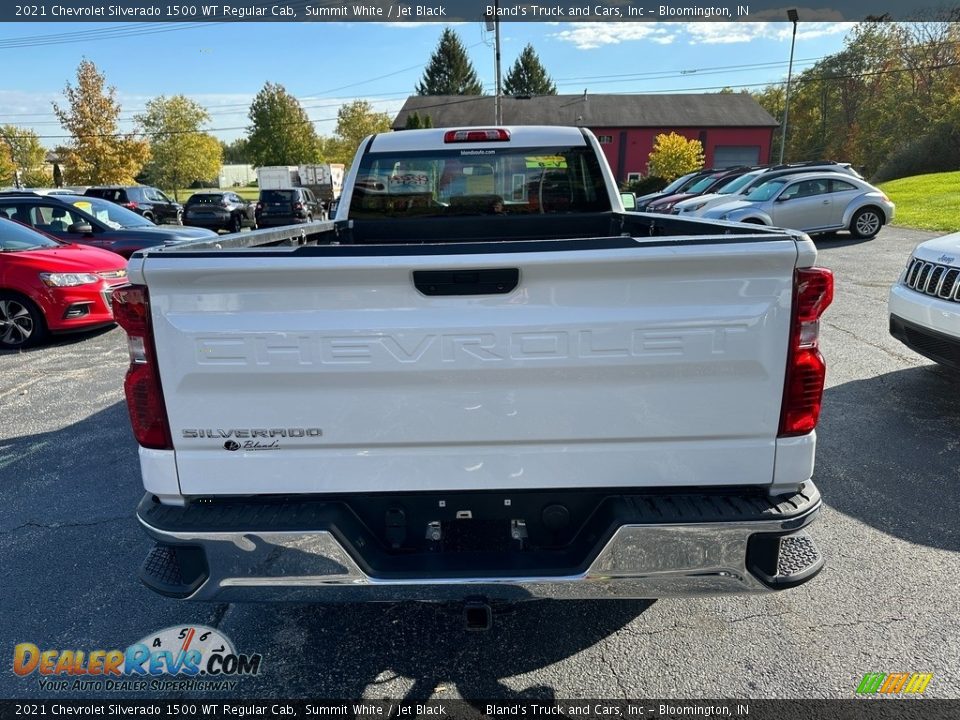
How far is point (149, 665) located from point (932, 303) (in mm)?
5862

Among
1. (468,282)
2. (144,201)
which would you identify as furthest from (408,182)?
(144,201)

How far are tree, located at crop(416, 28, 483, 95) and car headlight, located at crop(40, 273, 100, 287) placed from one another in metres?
79.9

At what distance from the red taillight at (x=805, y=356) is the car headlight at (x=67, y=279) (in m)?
8.45

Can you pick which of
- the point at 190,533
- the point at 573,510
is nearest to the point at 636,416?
the point at 573,510

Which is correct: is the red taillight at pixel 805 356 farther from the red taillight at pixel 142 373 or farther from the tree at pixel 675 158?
the tree at pixel 675 158

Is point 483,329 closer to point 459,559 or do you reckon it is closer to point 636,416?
point 636,416

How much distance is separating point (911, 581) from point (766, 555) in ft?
5.18

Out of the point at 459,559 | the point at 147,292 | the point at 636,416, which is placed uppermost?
the point at 147,292

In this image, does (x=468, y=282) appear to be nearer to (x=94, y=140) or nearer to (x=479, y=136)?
(x=479, y=136)

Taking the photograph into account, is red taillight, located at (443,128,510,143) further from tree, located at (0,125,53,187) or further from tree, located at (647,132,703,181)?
tree, located at (0,125,53,187)

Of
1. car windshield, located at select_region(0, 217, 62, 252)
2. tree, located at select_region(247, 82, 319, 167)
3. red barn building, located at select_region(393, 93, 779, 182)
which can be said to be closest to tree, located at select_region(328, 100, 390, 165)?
tree, located at select_region(247, 82, 319, 167)

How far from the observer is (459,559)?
217cm

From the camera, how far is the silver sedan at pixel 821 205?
605 inches

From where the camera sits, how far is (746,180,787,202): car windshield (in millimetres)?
15578
